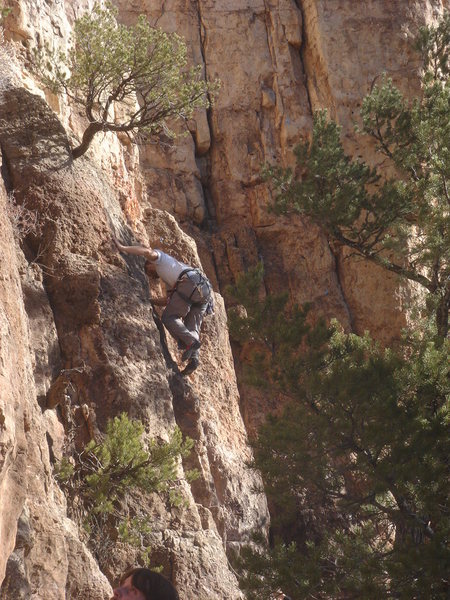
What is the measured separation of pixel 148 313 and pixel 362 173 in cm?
499

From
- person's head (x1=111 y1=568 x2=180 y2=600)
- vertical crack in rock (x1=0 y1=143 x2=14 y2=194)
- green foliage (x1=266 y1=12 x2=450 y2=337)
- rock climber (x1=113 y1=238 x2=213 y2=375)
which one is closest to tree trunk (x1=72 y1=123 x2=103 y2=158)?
vertical crack in rock (x1=0 y1=143 x2=14 y2=194)

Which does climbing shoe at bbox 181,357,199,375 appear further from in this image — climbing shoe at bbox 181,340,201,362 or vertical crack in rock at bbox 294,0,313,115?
vertical crack in rock at bbox 294,0,313,115

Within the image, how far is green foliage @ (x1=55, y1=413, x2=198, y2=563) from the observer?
850 centimetres

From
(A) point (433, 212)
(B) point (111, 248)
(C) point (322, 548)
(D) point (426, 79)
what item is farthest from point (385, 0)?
(C) point (322, 548)

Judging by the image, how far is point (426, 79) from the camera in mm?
14250

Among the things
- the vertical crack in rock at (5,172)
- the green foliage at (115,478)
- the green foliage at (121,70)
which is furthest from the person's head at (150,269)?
the green foliage at (115,478)

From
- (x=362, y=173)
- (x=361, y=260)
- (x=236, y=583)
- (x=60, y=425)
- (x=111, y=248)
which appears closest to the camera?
(x=60, y=425)

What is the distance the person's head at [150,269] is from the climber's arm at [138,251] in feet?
0.53

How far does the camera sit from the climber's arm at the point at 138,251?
34.4ft

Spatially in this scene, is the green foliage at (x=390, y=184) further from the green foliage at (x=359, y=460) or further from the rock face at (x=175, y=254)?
the green foliage at (x=359, y=460)

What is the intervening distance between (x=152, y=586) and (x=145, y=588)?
29mm

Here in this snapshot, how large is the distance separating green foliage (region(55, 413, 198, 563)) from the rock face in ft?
0.71

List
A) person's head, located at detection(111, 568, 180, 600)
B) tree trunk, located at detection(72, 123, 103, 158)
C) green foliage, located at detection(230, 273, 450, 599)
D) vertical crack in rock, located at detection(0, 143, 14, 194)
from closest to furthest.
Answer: person's head, located at detection(111, 568, 180, 600), green foliage, located at detection(230, 273, 450, 599), vertical crack in rock, located at detection(0, 143, 14, 194), tree trunk, located at detection(72, 123, 103, 158)

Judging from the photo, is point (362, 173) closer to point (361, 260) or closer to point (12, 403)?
point (361, 260)
